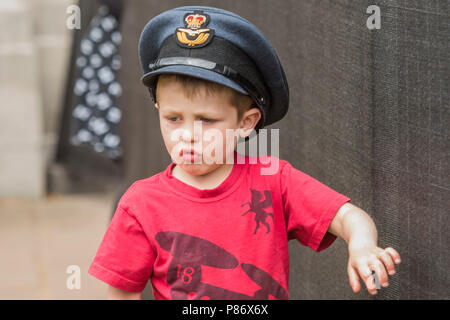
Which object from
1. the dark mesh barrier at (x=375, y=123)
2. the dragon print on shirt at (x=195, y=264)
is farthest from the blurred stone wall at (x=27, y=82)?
the dragon print on shirt at (x=195, y=264)

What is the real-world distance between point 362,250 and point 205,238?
0.32 meters

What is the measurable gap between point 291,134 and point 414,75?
0.64 meters

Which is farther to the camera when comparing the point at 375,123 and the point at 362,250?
the point at 375,123

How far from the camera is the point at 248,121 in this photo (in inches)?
61.8

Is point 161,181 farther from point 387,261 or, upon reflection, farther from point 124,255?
point 387,261

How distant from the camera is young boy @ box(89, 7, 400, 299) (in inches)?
57.4

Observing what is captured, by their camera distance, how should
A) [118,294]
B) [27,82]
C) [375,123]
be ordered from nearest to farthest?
[118,294]
[375,123]
[27,82]

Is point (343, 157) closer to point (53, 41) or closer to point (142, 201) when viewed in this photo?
point (142, 201)

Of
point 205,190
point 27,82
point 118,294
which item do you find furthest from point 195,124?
point 27,82

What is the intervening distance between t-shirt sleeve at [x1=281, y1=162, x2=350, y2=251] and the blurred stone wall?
4080 millimetres

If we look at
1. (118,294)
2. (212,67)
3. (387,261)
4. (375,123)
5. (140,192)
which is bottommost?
(118,294)

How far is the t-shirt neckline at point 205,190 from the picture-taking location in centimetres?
153

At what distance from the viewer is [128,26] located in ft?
12.4

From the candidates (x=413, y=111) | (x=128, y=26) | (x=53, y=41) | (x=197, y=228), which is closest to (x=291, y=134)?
(x=413, y=111)
